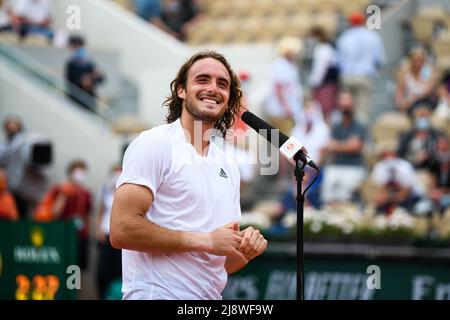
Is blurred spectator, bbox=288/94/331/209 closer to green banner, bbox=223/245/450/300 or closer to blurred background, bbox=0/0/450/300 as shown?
blurred background, bbox=0/0/450/300

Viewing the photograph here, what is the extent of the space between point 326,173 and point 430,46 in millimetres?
3586

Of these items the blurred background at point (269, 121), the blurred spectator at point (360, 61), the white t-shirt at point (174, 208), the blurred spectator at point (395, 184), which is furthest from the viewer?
the blurred spectator at point (360, 61)

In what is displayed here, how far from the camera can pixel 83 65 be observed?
61.5 ft

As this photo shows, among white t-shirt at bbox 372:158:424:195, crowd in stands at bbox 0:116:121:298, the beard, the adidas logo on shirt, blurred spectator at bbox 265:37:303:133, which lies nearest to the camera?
the beard

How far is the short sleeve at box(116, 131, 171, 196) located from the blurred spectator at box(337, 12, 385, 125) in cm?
1158

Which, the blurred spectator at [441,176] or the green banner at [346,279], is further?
the blurred spectator at [441,176]

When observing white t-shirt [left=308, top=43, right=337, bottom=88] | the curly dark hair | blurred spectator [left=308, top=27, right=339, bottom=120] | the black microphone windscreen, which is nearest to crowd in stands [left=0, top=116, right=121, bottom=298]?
blurred spectator [left=308, top=27, right=339, bottom=120]

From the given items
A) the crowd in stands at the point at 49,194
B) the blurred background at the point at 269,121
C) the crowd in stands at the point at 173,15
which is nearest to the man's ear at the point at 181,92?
the blurred background at the point at 269,121

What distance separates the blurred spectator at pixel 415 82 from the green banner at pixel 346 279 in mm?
4179

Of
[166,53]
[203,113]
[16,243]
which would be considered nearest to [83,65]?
[166,53]

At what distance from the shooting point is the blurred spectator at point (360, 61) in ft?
56.0

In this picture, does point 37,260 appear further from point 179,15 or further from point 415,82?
point 179,15

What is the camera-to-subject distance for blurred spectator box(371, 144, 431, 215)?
13672mm

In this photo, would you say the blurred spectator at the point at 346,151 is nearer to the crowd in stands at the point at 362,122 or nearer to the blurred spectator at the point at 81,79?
the crowd in stands at the point at 362,122
